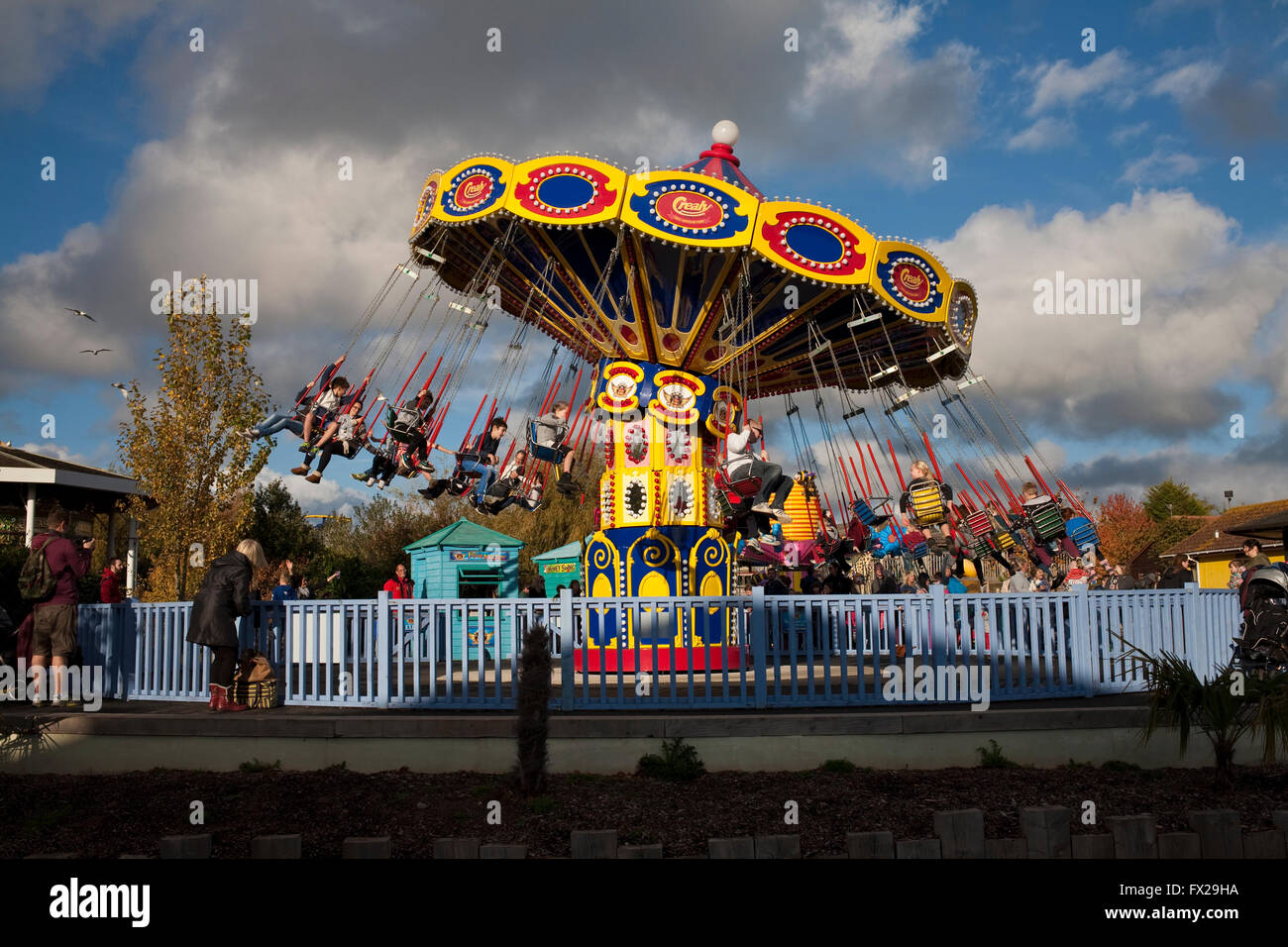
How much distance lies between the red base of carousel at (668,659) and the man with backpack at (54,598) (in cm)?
509

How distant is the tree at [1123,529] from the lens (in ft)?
180

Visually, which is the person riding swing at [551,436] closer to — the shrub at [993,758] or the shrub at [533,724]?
the shrub at [533,724]

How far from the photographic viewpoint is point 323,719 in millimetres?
8500


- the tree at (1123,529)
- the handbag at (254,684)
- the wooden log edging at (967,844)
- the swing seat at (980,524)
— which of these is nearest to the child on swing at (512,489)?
the handbag at (254,684)

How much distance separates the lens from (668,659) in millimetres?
10969

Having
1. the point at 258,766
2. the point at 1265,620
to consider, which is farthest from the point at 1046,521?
the point at 258,766

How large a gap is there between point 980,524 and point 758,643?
6037 mm

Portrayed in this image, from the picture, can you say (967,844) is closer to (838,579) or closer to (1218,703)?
(1218,703)

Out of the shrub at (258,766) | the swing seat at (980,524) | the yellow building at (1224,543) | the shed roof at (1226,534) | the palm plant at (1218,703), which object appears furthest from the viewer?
the shed roof at (1226,534)

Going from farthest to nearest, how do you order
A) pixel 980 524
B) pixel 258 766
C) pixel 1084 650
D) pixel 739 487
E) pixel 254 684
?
pixel 980 524, pixel 739 487, pixel 1084 650, pixel 254 684, pixel 258 766

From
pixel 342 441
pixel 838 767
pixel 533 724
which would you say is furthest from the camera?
pixel 342 441

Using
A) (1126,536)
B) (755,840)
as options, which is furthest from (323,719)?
(1126,536)

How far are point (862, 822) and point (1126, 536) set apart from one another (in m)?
56.0
